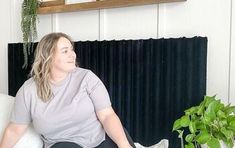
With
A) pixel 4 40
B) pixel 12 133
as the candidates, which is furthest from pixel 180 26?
pixel 4 40

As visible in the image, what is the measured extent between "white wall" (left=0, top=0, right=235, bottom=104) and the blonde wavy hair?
2.58ft

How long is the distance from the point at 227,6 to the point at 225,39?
0.68 ft

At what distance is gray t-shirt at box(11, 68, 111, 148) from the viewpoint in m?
1.77

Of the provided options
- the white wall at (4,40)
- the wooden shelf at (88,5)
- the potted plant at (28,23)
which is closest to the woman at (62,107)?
the wooden shelf at (88,5)

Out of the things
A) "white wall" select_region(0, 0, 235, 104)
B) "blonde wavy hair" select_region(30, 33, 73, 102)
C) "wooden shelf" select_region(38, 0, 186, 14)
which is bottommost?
"blonde wavy hair" select_region(30, 33, 73, 102)

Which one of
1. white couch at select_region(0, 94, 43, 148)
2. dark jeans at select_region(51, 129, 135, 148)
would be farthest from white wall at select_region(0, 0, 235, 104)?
white couch at select_region(0, 94, 43, 148)

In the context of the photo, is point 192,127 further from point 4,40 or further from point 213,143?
point 4,40

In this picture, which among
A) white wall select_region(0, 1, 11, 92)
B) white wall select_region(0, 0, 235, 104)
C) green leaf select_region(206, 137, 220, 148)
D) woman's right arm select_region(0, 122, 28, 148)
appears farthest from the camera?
white wall select_region(0, 1, 11, 92)

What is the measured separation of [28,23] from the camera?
2.92 m

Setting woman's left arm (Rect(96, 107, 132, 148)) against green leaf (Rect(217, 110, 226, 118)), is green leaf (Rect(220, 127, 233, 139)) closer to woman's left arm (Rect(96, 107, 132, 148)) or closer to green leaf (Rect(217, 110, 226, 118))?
green leaf (Rect(217, 110, 226, 118))

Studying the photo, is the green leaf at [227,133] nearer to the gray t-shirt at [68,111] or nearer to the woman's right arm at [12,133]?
the gray t-shirt at [68,111]

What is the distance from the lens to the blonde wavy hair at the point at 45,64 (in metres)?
1.79

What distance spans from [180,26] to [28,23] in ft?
4.55

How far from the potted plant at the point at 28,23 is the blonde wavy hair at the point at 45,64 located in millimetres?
→ 1161
